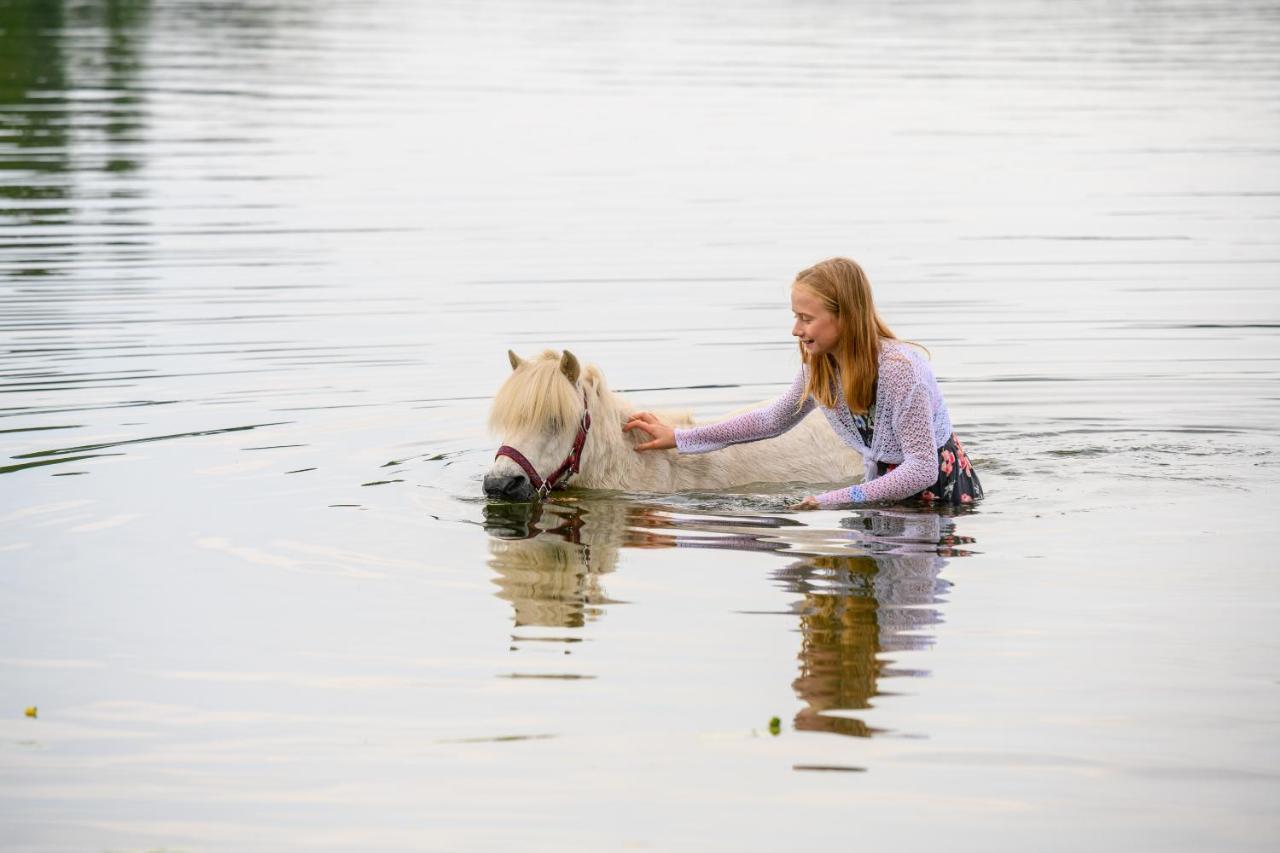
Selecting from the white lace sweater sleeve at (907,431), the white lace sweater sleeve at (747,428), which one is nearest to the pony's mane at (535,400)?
the white lace sweater sleeve at (747,428)

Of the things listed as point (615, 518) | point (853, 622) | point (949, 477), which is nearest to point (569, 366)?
point (615, 518)

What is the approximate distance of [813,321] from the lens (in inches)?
360

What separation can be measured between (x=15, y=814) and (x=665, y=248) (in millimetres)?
14902

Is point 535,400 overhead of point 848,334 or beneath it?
beneath

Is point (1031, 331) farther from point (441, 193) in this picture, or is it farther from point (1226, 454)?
point (441, 193)

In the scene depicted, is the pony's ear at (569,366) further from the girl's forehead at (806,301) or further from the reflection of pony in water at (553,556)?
the girl's forehead at (806,301)

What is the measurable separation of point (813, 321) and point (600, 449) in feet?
5.64

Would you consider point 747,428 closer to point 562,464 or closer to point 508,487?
point 562,464

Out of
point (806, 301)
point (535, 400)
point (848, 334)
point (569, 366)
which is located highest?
point (806, 301)

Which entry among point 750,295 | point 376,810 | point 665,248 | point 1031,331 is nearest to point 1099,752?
point 376,810

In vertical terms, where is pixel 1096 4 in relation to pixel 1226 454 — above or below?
above

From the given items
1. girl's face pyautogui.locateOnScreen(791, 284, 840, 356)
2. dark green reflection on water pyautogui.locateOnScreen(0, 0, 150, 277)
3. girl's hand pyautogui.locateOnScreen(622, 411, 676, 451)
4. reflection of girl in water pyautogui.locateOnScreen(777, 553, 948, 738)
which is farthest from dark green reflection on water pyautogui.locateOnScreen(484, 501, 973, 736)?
dark green reflection on water pyautogui.locateOnScreen(0, 0, 150, 277)

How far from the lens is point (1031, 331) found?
52.0 feet

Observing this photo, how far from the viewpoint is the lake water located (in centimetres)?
603
